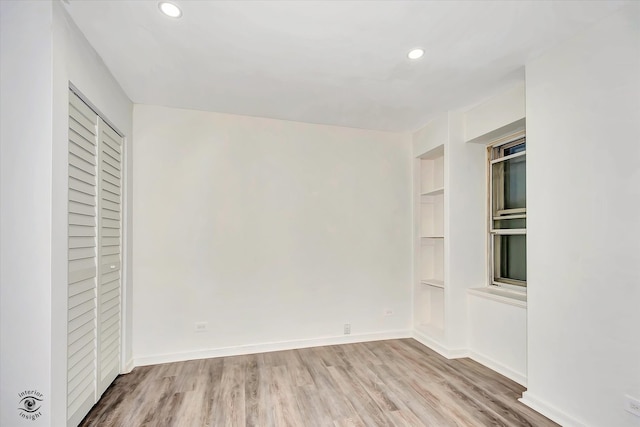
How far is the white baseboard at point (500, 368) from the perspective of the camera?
9.29 ft

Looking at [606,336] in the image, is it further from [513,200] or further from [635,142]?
[513,200]

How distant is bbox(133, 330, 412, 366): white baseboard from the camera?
3.23m

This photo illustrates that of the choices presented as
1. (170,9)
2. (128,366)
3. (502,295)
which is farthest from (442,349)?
(170,9)

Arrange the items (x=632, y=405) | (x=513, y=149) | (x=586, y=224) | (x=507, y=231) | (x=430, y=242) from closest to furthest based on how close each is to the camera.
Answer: (x=632, y=405) < (x=586, y=224) < (x=507, y=231) < (x=513, y=149) < (x=430, y=242)

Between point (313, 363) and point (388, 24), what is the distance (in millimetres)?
3009

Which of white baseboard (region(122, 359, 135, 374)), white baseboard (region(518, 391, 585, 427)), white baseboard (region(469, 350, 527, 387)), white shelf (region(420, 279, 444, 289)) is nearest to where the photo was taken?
white baseboard (region(518, 391, 585, 427))

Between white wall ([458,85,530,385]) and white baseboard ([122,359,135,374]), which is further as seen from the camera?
white baseboard ([122,359,135,374])

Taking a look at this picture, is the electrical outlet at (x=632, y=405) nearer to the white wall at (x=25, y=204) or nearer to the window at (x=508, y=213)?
the window at (x=508, y=213)

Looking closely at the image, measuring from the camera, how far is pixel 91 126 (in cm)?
233

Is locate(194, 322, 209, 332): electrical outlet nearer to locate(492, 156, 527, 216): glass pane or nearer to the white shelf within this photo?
the white shelf

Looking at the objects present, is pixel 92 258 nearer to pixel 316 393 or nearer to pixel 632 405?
pixel 316 393

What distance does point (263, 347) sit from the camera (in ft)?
11.6

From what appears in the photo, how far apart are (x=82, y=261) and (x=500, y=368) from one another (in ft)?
11.9

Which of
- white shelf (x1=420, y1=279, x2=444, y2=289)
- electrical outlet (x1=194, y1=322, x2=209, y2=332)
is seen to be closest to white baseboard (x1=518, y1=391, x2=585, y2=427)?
white shelf (x1=420, y1=279, x2=444, y2=289)
